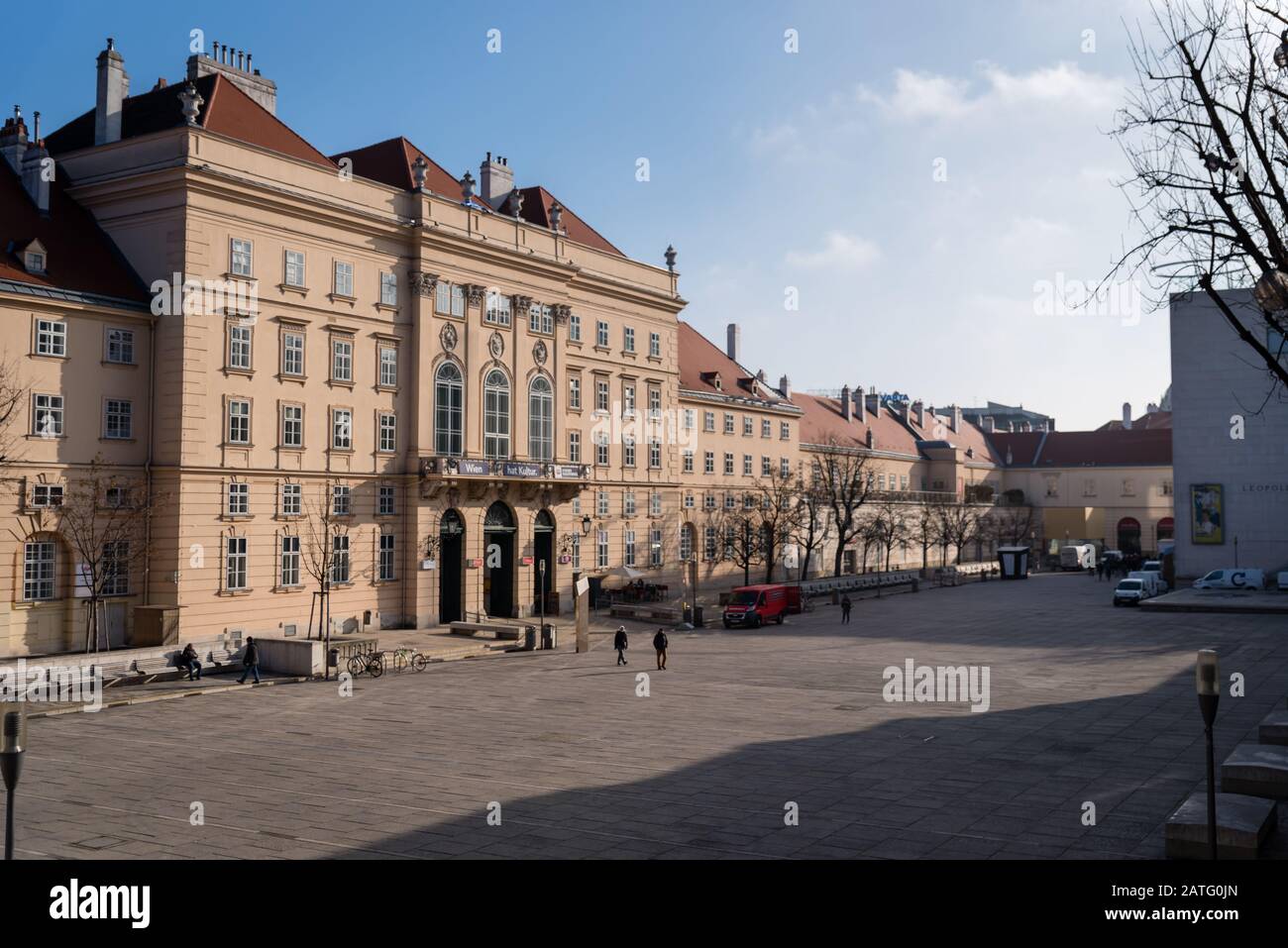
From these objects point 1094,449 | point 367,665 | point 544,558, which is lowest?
point 367,665

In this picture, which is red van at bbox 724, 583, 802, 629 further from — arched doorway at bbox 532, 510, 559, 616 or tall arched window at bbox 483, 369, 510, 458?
tall arched window at bbox 483, 369, 510, 458

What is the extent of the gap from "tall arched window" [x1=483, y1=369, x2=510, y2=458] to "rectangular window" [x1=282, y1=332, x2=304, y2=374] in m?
9.82

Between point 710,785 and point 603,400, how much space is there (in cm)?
4235

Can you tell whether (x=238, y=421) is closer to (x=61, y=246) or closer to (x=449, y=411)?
(x=61, y=246)

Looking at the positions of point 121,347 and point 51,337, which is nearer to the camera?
point 51,337

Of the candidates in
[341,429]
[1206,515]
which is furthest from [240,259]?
[1206,515]

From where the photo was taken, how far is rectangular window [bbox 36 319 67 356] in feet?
118

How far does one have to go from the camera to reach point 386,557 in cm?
4666

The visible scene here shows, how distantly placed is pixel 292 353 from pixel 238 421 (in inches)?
147

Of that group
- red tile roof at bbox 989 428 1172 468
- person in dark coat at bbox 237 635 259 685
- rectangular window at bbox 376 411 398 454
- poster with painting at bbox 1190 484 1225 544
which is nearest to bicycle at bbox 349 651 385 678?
person in dark coat at bbox 237 635 259 685

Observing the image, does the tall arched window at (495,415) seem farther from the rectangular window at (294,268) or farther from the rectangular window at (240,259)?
the rectangular window at (240,259)

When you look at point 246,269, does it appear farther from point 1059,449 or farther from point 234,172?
point 1059,449

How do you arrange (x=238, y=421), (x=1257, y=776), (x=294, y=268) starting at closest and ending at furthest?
(x=1257, y=776)
(x=238, y=421)
(x=294, y=268)

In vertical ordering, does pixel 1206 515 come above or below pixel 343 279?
below
